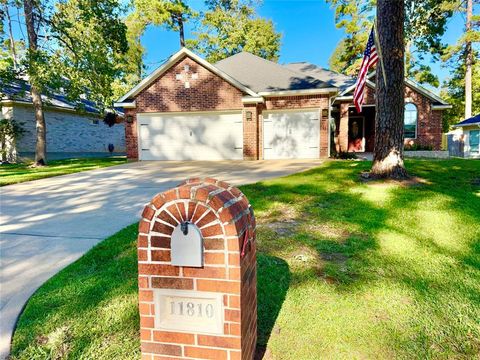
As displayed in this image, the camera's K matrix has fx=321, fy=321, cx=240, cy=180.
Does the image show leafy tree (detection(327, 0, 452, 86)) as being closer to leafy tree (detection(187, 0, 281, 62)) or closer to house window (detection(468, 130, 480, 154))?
house window (detection(468, 130, 480, 154))

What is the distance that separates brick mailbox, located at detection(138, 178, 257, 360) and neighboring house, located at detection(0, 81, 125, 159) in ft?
47.0

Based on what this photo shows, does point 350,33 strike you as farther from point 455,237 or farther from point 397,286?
point 397,286

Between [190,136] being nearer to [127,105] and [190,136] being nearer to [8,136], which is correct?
[127,105]

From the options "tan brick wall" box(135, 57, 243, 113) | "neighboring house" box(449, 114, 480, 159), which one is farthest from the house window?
"tan brick wall" box(135, 57, 243, 113)

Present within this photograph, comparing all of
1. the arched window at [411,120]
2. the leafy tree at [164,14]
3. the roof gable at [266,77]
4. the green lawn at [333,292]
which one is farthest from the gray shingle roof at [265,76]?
the green lawn at [333,292]

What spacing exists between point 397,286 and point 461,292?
51 centimetres

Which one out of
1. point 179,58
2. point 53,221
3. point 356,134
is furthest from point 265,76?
point 53,221

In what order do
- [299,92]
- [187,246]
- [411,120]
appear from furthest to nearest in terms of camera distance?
[411,120] → [299,92] → [187,246]

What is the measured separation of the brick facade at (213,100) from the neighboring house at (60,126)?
3956 millimetres

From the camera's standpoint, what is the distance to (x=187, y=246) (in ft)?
5.73

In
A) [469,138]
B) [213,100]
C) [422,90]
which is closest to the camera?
[213,100]

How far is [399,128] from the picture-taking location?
6.35 m

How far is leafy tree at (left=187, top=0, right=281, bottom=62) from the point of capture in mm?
26047

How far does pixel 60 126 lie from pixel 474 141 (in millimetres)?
25792
